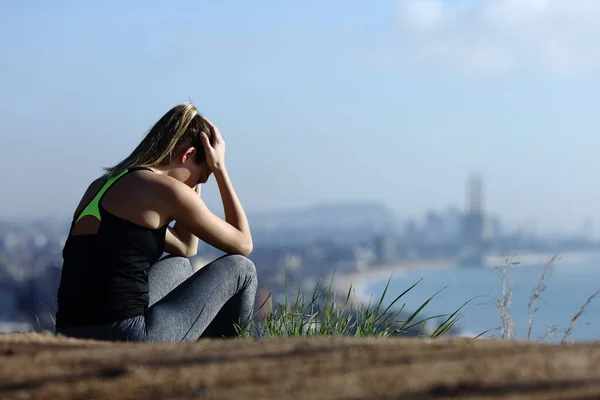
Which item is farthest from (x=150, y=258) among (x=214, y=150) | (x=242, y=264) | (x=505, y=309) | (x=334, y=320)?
(x=505, y=309)

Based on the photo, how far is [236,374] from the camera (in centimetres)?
130

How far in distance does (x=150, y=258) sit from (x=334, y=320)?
0.75 meters

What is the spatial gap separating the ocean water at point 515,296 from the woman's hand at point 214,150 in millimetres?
739

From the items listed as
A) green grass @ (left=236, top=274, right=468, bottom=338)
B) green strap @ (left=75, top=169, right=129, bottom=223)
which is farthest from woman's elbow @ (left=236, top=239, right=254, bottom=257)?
green strap @ (left=75, top=169, right=129, bottom=223)

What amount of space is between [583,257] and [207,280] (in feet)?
215

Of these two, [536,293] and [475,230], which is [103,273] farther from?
[475,230]

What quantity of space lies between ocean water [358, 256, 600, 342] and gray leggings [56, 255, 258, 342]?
1.92 ft

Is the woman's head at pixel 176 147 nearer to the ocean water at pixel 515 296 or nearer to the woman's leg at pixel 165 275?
the woman's leg at pixel 165 275

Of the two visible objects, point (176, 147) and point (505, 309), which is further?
point (505, 309)

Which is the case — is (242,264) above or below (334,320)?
above

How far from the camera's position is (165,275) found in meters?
2.67

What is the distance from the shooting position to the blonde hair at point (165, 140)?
2516 millimetres

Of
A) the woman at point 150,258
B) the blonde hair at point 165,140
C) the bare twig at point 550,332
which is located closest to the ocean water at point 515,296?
the bare twig at point 550,332

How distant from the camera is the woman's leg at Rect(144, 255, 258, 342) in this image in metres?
2.37
